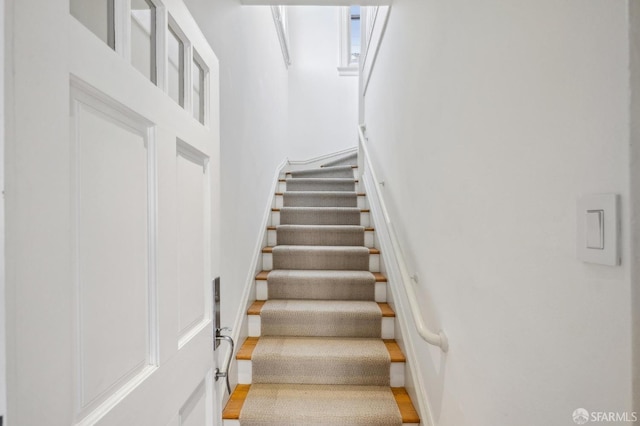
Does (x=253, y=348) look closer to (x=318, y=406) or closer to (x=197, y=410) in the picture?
(x=318, y=406)

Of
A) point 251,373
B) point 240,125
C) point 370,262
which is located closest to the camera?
point 251,373

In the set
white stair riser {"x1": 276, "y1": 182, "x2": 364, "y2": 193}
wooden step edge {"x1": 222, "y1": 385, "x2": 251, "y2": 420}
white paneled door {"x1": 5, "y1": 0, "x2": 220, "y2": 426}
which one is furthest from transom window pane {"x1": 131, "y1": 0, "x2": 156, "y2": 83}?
white stair riser {"x1": 276, "y1": 182, "x2": 364, "y2": 193}

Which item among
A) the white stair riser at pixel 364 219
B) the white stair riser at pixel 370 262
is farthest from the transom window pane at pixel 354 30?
the white stair riser at pixel 370 262

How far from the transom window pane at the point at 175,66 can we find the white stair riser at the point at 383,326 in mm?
1426

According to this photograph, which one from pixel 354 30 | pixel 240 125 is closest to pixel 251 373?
pixel 240 125

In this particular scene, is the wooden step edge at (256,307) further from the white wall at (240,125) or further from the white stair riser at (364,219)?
the white stair riser at (364,219)

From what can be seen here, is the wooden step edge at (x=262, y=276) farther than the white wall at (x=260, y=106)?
Yes

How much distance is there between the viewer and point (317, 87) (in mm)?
4547

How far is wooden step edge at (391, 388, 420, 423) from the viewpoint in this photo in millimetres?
1521

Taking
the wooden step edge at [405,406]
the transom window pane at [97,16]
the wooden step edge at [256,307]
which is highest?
the transom window pane at [97,16]

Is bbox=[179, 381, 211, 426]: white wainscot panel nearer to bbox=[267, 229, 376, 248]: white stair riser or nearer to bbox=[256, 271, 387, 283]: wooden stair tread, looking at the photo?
bbox=[256, 271, 387, 283]: wooden stair tread

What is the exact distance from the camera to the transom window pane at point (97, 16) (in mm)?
592

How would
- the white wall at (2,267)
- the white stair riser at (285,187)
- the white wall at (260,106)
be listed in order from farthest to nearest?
the white stair riser at (285,187) → the white wall at (260,106) → the white wall at (2,267)

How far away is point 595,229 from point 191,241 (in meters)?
0.93
